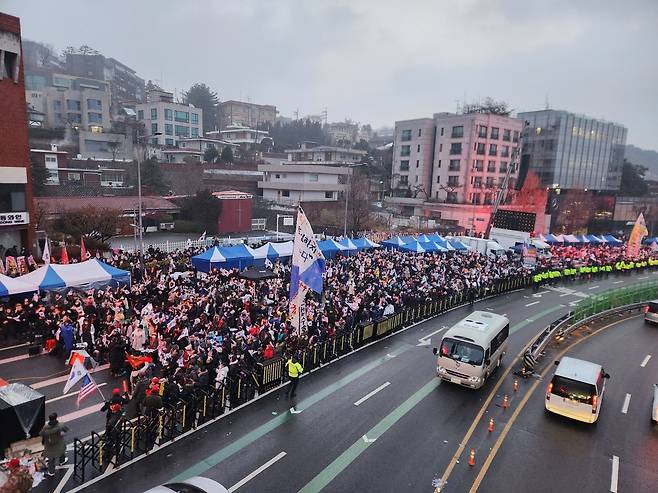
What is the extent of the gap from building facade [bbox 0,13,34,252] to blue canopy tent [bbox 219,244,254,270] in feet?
41.1

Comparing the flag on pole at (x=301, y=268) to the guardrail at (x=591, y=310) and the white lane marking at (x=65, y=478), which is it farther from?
the guardrail at (x=591, y=310)

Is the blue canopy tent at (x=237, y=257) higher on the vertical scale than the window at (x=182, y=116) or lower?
lower

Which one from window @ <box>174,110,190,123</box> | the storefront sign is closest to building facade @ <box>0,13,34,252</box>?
the storefront sign

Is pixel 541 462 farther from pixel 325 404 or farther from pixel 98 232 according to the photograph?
pixel 98 232

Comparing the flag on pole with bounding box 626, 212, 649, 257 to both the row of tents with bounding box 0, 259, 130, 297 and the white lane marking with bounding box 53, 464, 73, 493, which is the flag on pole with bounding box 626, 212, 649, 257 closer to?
the row of tents with bounding box 0, 259, 130, 297

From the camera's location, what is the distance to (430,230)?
59.7 m

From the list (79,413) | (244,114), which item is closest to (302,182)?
(79,413)

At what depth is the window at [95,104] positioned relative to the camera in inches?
2923

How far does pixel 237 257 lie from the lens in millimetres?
26609

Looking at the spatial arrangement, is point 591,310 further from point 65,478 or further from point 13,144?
point 13,144

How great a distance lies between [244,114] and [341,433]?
13064 centimetres

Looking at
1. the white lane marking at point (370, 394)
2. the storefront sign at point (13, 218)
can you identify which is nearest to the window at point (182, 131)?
the storefront sign at point (13, 218)

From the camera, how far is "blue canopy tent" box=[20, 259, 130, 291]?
60.4 feet

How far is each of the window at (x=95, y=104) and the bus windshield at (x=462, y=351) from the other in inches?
3082
